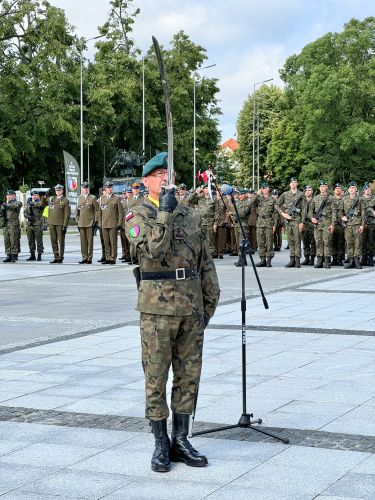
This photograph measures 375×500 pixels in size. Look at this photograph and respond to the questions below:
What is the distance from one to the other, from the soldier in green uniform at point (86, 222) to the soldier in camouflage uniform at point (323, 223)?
18.2ft

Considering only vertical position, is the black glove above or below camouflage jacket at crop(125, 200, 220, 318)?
above

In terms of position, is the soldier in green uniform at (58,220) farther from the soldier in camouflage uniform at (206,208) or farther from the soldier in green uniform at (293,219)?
the soldier in green uniform at (293,219)

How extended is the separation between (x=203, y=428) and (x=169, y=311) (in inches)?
47.1

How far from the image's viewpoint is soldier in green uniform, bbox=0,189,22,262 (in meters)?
24.7

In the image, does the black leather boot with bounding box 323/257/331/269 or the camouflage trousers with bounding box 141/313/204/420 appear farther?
the black leather boot with bounding box 323/257/331/269

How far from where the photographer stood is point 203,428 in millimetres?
6332

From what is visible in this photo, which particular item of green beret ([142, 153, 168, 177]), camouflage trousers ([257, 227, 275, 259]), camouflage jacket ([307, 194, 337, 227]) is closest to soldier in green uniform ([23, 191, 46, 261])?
camouflage trousers ([257, 227, 275, 259])

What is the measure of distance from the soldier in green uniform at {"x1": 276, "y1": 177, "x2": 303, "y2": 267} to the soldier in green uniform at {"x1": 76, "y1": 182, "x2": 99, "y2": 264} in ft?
16.0

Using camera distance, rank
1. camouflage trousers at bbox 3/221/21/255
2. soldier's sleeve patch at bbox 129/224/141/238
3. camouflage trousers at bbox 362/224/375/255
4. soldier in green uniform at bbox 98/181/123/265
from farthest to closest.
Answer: camouflage trousers at bbox 3/221/21/255
soldier in green uniform at bbox 98/181/123/265
camouflage trousers at bbox 362/224/375/255
soldier's sleeve patch at bbox 129/224/141/238

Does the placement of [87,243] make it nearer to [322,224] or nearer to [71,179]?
[322,224]

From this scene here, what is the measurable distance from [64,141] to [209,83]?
17.7m

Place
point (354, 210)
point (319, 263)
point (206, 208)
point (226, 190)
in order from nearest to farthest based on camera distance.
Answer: point (226, 190) → point (354, 210) → point (319, 263) → point (206, 208)

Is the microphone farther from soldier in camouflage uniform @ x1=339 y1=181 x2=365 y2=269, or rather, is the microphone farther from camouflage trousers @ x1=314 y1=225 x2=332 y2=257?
camouflage trousers @ x1=314 y1=225 x2=332 y2=257

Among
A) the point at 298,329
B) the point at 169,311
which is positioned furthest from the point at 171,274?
the point at 298,329
